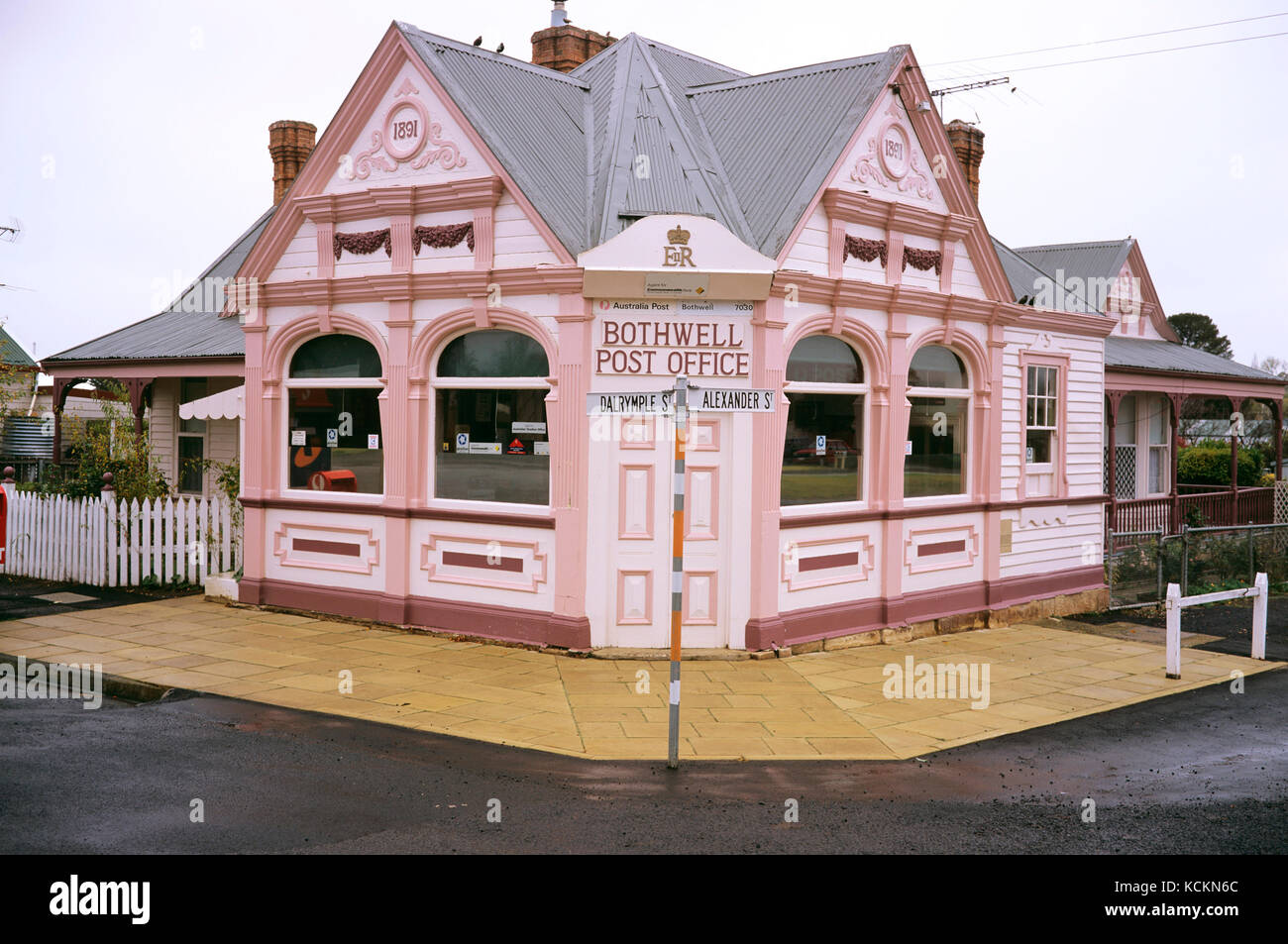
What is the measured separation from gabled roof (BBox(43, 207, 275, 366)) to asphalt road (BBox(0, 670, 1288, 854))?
10142 millimetres

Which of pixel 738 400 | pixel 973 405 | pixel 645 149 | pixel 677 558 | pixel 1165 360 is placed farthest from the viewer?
pixel 1165 360

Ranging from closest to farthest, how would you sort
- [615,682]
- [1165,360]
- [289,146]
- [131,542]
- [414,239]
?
[615,682], [414,239], [131,542], [289,146], [1165,360]

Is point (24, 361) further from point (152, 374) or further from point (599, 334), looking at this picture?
point (599, 334)

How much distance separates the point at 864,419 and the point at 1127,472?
1276 centimetres

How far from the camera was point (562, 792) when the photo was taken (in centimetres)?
702

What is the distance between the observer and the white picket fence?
14.8m

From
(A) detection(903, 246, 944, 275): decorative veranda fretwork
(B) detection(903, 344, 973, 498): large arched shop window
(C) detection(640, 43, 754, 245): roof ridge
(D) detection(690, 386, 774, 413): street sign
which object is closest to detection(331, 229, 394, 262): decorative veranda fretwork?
(C) detection(640, 43, 754, 245): roof ridge

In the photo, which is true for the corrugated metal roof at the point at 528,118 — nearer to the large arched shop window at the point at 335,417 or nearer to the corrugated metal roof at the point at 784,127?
the corrugated metal roof at the point at 784,127

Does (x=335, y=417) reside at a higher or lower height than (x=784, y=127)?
lower

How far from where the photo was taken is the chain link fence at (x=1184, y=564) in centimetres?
1606

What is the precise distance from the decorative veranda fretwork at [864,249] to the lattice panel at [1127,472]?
1255 centimetres

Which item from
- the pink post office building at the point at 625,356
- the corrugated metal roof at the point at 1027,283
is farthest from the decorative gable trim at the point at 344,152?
the corrugated metal roof at the point at 1027,283

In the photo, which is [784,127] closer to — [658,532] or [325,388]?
[658,532]

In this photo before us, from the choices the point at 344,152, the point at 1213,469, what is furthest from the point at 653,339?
the point at 1213,469
